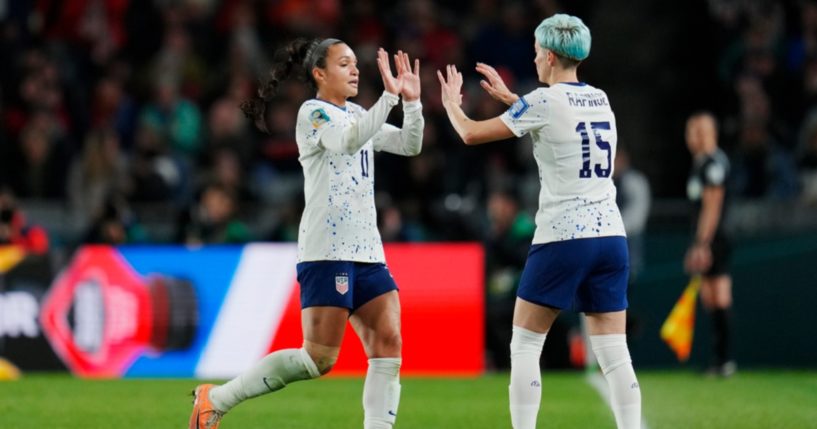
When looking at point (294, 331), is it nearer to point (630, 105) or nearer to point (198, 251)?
point (198, 251)

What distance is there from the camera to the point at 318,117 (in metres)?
7.56

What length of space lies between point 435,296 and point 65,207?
4.73 metres

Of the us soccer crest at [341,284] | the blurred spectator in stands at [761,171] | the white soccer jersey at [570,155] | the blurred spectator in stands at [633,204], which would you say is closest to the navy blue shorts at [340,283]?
the us soccer crest at [341,284]

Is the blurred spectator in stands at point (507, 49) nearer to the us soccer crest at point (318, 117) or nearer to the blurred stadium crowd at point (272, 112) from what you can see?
the blurred stadium crowd at point (272, 112)

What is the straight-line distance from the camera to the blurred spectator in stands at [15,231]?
45.1ft

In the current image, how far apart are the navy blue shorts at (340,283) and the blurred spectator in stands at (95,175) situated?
8.68 m

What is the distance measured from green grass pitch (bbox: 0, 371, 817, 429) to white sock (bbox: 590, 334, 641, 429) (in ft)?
6.30

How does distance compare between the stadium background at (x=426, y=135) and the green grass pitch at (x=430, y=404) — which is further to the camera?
the stadium background at (x=426, y=135)

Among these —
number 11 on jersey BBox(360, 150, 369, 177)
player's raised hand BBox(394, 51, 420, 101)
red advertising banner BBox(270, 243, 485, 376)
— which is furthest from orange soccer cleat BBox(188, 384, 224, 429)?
red advertising banner BBox(270, 243, 485, 376)

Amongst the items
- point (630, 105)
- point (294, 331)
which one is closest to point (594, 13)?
point (630, 105)

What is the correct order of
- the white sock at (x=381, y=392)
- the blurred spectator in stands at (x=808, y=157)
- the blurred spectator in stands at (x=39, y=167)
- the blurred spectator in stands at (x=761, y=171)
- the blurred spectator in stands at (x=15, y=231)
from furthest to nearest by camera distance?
the blurred spectator in stands at (x=39, y=167) < the blurred spectator in stands at (x=761, y=171) < the blurred spectator in stands at (x=808, y=157) < the blurred spectator in stands at (x=15, y=231) < the white sock at (x=381, y=392)

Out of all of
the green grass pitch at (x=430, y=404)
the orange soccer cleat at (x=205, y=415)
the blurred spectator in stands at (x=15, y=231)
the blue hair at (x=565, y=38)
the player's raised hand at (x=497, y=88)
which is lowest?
the green grass pitch at (x=430, y=404)

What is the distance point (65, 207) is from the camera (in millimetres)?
16031

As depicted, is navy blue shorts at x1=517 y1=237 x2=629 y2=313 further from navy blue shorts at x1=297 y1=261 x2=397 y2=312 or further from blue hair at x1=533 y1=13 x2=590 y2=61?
blue hair at x1=533 y1=13 x2=590 y2=61
